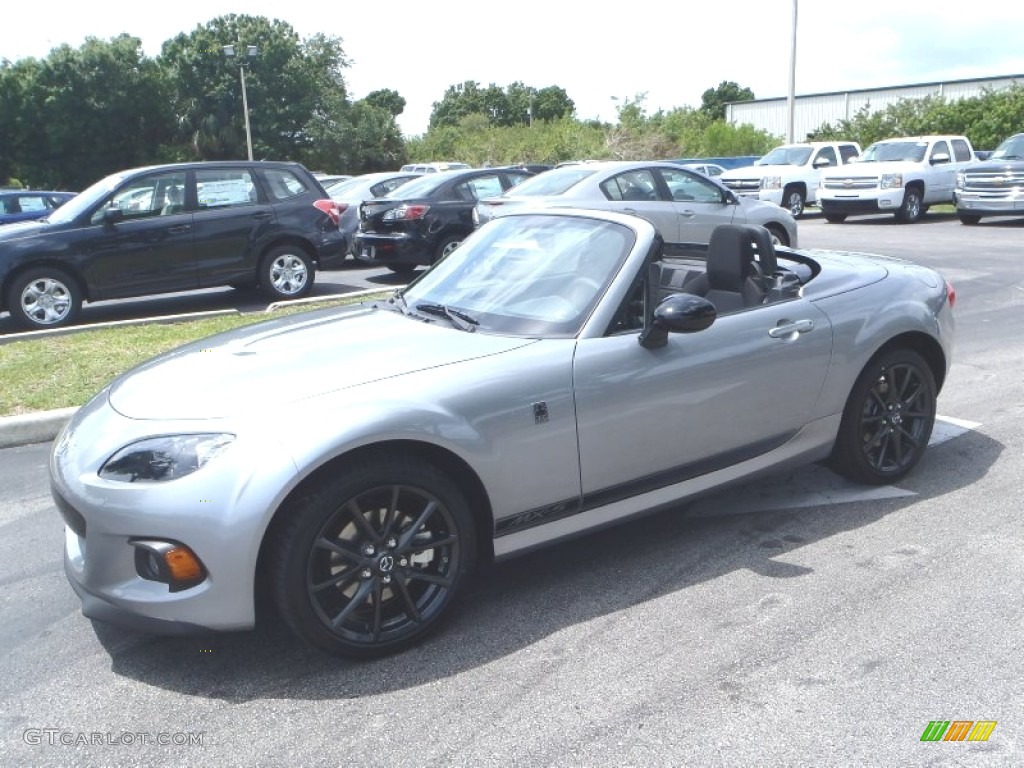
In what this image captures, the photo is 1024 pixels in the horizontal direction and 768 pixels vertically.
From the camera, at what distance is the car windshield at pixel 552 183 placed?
39.0ft

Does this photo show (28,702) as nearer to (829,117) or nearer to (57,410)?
(57,410)

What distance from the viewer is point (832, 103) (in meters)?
51.8

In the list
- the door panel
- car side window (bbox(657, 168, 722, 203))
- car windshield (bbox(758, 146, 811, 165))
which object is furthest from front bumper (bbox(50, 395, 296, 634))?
car windshield (bbox(758, 146, 811, 165))

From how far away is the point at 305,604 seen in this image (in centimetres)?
322

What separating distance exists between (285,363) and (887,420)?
3085 mm

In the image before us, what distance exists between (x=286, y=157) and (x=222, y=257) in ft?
172

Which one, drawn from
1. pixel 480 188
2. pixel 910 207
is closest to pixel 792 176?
pixel 910 207

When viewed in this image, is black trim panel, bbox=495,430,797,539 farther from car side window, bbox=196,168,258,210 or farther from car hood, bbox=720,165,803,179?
car hood, bbox=720,165,803,179

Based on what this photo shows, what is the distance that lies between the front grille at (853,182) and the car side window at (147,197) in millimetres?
15735

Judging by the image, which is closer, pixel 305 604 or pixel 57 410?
pixel 305 604

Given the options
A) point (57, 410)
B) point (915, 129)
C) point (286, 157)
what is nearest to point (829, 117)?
point (915, 129)

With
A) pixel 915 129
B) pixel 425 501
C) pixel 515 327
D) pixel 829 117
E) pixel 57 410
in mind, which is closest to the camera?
pixel 425 501

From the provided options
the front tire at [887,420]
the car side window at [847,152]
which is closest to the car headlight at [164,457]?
the front tire at [887,420]

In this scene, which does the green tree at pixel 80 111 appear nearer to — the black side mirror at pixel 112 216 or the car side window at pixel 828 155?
the car side window at pixel 828 155
